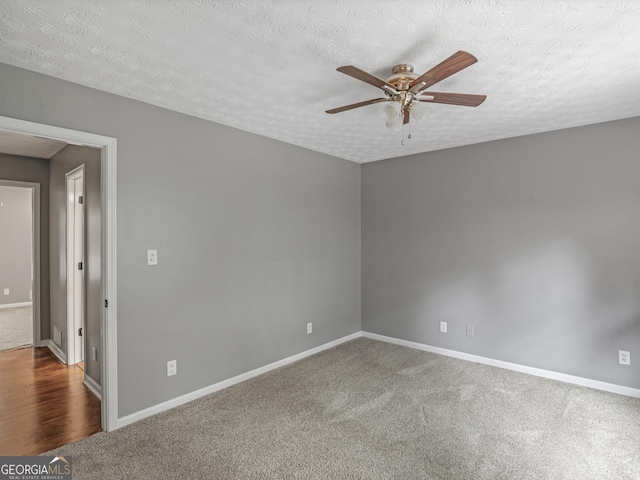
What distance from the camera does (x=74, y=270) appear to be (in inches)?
153

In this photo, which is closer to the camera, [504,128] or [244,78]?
[244,78]

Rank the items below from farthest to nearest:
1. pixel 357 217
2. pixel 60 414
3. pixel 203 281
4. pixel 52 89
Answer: pixel 357 217
pixel 203 281
pixel 60 414
pixel 52 89

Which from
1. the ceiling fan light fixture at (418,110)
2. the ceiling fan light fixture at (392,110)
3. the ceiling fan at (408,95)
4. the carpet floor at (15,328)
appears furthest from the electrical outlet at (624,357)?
the carpet floor at (15,328)

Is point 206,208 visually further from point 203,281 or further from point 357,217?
point 357,217

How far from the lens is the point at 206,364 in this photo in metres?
3.12

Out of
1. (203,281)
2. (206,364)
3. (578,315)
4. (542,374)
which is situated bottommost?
(542,374)

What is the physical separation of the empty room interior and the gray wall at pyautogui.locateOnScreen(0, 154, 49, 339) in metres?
0.02

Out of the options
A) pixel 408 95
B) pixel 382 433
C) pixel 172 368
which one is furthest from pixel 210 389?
pixel 408 95

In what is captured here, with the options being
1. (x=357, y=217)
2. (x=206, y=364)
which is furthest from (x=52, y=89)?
(x=357, y=217)

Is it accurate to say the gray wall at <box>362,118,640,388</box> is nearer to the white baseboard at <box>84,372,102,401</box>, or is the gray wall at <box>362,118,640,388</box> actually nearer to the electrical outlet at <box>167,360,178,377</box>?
the electrical outlet at <box>167,360,178,377</box>

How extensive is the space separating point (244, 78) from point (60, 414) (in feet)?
9.61

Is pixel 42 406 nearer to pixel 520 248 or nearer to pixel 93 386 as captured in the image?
pixel 93 386

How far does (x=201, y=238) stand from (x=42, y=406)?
1.89 metres

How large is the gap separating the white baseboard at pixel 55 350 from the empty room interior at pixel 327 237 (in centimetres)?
10
